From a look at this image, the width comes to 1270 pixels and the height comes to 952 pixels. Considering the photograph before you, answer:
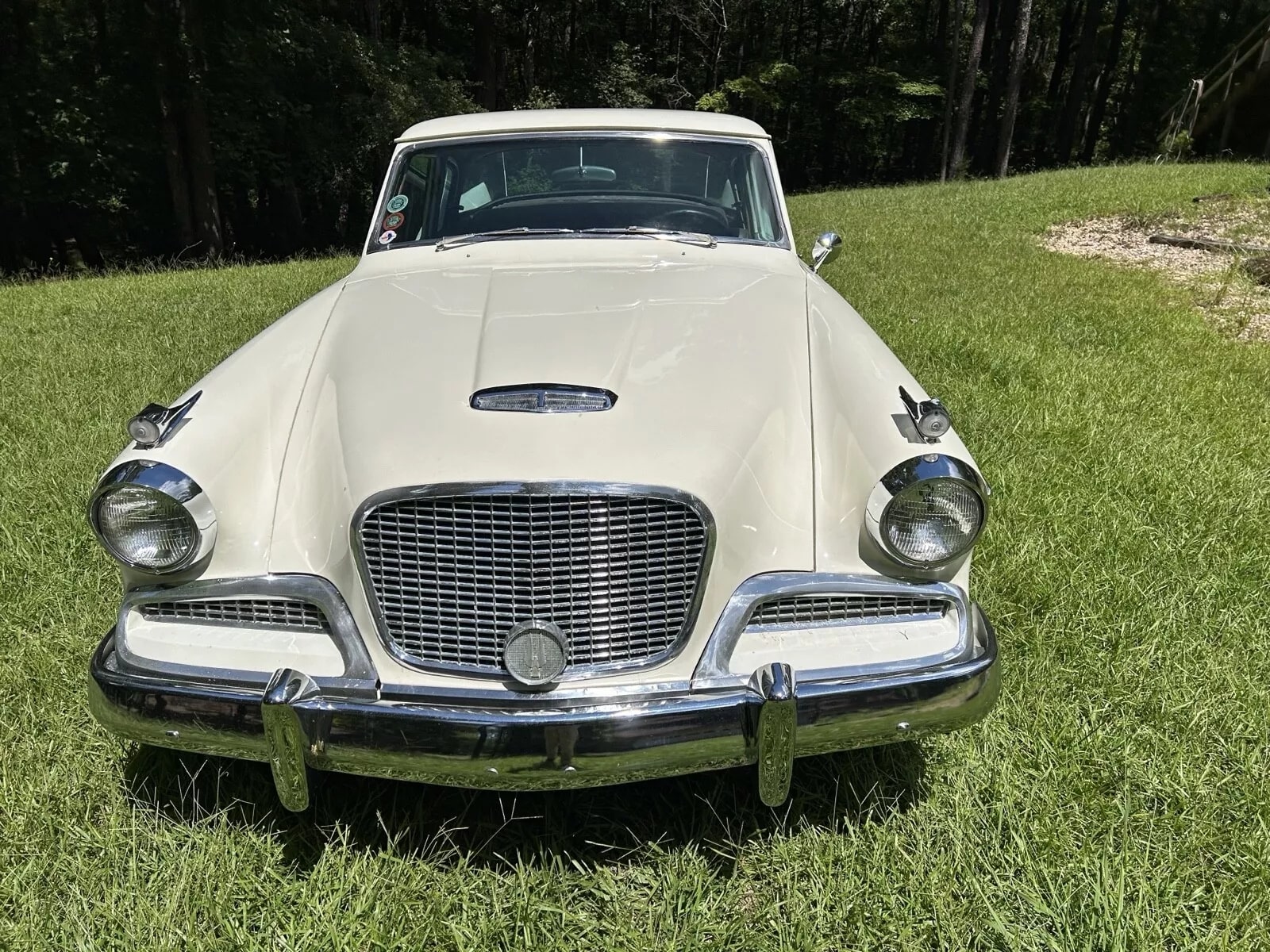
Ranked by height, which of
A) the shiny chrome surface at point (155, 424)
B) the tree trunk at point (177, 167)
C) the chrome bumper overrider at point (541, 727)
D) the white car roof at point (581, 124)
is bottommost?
the tree trunk at point (177, 167)

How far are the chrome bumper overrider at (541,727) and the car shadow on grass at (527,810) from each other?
0.36m

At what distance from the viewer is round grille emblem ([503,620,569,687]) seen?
1.75 metres

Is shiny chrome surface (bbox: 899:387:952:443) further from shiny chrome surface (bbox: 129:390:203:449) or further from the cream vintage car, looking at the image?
shiny chrome surface (bbox: 129:390:203:449)

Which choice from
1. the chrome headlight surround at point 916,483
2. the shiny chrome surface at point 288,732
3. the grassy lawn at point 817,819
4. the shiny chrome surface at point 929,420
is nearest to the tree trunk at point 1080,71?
the grassy lawn at point 817,819

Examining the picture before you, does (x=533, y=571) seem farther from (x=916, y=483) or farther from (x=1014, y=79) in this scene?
(x=1014, y=79)

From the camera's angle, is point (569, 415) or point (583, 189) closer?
point (569, 415)

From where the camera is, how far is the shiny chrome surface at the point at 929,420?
1912 mm

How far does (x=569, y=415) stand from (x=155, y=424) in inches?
38.9

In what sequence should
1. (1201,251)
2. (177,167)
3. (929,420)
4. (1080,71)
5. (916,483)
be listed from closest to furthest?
1. (916,483)
2. (929,420)
3. (1201,251)
4. (177,167)
5. (1080,71)

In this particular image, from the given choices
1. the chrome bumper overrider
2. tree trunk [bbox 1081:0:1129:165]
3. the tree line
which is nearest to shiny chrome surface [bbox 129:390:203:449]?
the chrome bumper overrider

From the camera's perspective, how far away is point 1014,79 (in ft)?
64.9

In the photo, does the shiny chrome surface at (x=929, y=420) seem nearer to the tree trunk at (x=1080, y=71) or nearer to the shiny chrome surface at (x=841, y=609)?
the shiny chrome surface at (x=841, y=609)

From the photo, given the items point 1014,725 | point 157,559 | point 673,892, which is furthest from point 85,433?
point 1014,725

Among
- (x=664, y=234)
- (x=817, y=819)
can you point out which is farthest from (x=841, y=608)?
(x=664, y=234)
